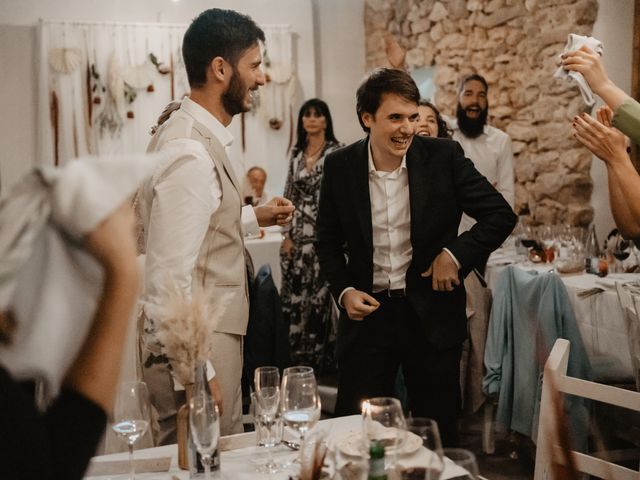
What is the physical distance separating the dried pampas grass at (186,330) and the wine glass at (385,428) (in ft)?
1.15

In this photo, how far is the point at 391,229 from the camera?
2617 mm

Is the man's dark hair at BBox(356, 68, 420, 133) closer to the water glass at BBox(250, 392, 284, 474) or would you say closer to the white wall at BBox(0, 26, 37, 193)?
the water glass at BBox(250, 392, 284, 474)

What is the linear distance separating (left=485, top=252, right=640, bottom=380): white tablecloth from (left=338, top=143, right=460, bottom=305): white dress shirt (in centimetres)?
112

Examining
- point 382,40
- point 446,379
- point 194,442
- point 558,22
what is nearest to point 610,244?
point 446,379

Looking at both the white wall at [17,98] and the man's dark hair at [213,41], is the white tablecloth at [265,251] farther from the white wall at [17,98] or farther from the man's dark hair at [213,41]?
the man's dark hair at [213,41]

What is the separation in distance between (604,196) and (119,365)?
14.7ft

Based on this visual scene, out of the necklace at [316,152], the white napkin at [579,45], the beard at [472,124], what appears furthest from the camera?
the necklace at [316,152]

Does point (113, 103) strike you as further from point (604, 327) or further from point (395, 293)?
point (604, 327)

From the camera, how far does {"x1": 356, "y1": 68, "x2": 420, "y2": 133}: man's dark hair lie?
258 centimetres

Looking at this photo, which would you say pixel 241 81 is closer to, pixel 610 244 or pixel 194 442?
pixel 194 442

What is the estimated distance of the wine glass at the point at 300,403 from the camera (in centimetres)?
152

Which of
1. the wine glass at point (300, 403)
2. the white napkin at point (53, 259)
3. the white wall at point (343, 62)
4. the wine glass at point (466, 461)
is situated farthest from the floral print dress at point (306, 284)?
the white napkin at point (53, 259)

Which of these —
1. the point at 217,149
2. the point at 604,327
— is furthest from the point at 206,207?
the point at 604,327

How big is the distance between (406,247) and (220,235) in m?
0.88
